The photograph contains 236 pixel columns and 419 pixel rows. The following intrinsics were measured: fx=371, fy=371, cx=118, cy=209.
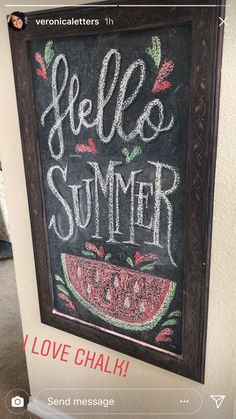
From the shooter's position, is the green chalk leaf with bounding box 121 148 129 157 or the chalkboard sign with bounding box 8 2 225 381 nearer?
the chalkboard sign with bounding box 8 2 225 381

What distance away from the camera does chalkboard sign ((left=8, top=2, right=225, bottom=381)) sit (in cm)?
92

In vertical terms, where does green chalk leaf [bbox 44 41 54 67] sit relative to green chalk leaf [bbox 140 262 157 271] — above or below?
above

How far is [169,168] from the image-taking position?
3.30ft

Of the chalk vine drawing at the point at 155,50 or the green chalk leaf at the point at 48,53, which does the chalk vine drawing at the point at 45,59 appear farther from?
the chalk vine drawing at the point at 155,50

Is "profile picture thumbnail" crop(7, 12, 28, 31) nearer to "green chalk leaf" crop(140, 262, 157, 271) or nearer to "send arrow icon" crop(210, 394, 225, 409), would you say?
"green chalk leaf" crop(140, 262, 157, 271)

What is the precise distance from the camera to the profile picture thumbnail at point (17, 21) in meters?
1.10

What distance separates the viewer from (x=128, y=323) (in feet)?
4.17

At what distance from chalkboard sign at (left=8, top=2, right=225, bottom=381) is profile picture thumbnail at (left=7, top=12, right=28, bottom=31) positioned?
0.10 ft

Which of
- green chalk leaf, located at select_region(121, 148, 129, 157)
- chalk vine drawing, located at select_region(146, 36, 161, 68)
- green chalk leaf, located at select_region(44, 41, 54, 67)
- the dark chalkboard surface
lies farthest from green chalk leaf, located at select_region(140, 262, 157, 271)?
green chalk leaf, located at select_region(44, 41, 54, 67)

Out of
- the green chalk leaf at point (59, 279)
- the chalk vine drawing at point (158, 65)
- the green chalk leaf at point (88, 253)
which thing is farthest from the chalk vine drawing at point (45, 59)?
the green chalk leaf at point (59, 279)

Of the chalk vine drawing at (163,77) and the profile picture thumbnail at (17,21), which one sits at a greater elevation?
the profile picture thumbnail at (17,21)

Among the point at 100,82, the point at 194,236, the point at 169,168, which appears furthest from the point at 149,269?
the point at 100,82

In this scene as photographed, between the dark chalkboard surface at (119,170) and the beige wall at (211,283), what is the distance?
10cm

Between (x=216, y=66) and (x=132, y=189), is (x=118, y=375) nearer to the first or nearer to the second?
(x=132, y=189)
